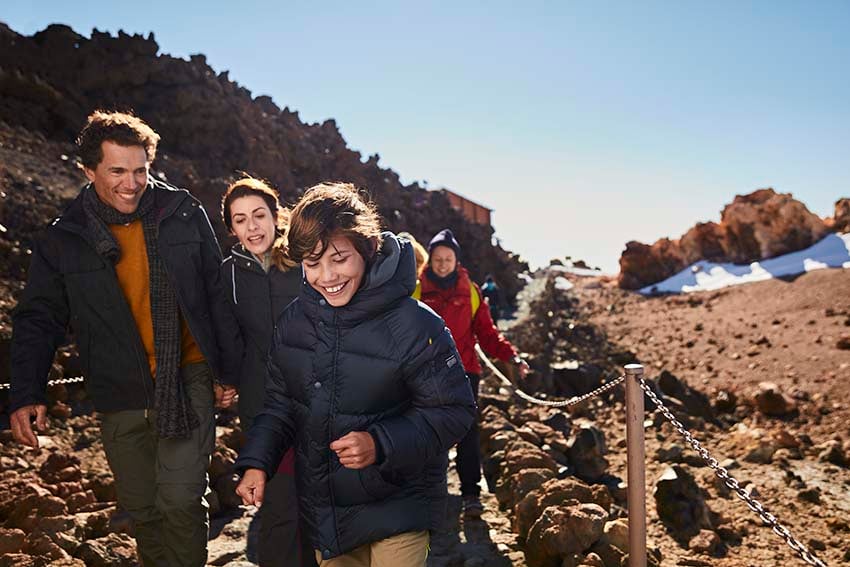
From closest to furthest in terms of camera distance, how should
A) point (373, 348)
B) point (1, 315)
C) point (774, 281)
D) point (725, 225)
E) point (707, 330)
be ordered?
point (373, 348) → point (1, 315) → point (707, 330) → point (774, 281) → point (725, 225)

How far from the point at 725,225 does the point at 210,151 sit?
22760 millimetres

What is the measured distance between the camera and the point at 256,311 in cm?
318

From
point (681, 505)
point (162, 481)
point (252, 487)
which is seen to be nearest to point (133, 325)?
point (162, 481)

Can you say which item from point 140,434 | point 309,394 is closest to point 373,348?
point 309,394

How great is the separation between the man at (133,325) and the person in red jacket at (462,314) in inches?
73.2

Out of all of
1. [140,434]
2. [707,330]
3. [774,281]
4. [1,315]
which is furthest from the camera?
[774,281]

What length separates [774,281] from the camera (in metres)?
21.5

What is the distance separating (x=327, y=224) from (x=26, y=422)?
1.63 m

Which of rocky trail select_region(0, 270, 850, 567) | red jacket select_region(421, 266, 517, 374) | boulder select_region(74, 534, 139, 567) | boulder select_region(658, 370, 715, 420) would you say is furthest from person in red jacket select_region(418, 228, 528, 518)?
boulder select_region(658, 370, 715, 420)

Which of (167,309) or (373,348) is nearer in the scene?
(373,348)

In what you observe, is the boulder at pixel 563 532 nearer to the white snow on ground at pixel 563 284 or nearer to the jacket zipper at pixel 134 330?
the jacket zipper at pixel 134 330

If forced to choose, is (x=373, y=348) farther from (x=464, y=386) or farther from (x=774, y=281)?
(x=774, y=281)

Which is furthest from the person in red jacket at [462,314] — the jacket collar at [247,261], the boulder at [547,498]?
the jacket collar at [247,261]

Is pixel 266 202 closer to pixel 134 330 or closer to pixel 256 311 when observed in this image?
pixel 256 311
